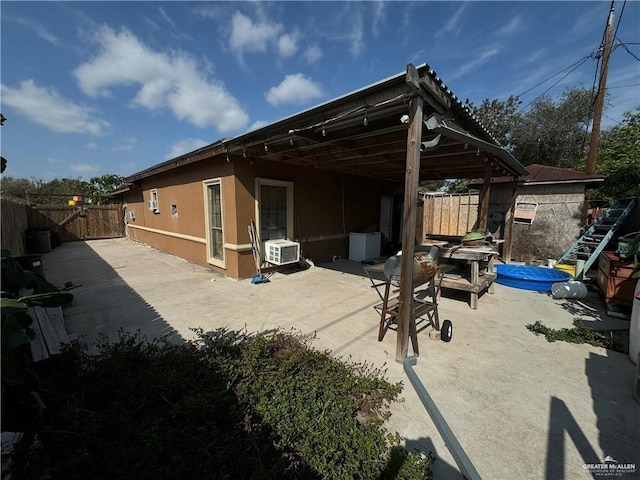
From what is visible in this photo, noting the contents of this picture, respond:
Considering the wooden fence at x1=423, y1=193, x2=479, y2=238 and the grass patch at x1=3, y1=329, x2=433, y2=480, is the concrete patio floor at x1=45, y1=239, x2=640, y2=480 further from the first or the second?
the wooden fence at x1=423, y1=193, x2=479, y2=238

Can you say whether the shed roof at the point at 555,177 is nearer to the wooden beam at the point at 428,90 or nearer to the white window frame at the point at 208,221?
the wooden beam at the point at 428,90

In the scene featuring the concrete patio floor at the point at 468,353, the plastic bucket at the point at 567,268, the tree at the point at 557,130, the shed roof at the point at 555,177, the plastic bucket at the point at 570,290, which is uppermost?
the tree at the point at 557,130

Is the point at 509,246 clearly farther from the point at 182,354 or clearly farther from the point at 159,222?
the point at 159,222

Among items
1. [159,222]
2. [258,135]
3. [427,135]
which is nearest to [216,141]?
[258,135]

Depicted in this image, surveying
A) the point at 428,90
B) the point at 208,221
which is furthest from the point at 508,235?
the point at 208,221

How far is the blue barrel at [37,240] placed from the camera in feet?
32.0

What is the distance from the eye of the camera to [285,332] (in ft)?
11.2

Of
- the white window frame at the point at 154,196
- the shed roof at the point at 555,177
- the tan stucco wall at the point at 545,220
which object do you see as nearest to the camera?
the shed roof at the point at 555,177

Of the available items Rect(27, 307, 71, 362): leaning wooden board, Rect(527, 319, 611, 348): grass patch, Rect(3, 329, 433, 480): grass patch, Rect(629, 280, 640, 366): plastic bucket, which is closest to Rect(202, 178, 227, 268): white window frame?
Rect(27, 307, 71, 362): leaning wooden board

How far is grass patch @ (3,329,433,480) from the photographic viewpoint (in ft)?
5.04

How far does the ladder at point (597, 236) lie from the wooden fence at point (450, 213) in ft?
12.6

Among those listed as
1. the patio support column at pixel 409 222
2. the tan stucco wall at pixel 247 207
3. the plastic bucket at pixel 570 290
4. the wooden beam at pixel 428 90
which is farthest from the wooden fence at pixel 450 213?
the patio support column at pixel 409 222

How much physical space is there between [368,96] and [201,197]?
213 inches

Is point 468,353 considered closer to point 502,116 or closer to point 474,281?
point 474,281
